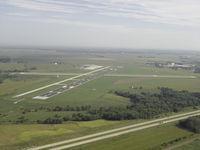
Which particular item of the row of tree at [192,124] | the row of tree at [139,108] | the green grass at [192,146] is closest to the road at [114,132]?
the row of tree at [139,108]

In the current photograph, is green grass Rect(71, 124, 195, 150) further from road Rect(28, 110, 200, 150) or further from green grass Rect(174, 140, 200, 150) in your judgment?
green grass Rect(174, 140, 200, 150)

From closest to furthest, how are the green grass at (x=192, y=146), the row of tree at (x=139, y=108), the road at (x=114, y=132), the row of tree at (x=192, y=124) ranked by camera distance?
the road at (x=114, y=132) → the green grass at (x=192, y=146) → the row of tree at (x=192, y=124) → the row of tree at (x=139, y=108)

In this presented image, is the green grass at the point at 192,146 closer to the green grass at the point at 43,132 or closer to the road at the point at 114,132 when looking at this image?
the road at the point at 114,132

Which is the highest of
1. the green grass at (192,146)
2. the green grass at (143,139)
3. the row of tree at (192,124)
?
the row of tree at (192,124)

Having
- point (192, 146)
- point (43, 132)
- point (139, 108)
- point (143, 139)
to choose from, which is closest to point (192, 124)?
point (192, 146)

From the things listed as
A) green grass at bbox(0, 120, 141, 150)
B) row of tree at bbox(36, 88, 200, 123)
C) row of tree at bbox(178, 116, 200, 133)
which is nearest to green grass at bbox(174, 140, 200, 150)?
row of tree at bbox(178, 116, 200, 133)

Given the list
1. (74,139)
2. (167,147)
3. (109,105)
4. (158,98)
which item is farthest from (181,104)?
(74,139)

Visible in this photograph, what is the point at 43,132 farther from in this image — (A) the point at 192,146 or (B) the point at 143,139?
(A) the point at 192,146

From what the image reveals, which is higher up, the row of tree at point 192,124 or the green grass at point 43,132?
the row of tree at point 192,124

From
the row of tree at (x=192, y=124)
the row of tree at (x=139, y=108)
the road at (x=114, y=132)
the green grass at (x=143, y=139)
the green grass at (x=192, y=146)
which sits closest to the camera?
the green grass at (x=143, y=139)

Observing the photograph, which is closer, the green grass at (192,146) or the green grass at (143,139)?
the green grass at (143,139)

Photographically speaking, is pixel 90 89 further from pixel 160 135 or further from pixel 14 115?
pixel 160 135

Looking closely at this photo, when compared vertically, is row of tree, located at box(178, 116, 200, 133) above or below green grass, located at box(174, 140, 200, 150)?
above
